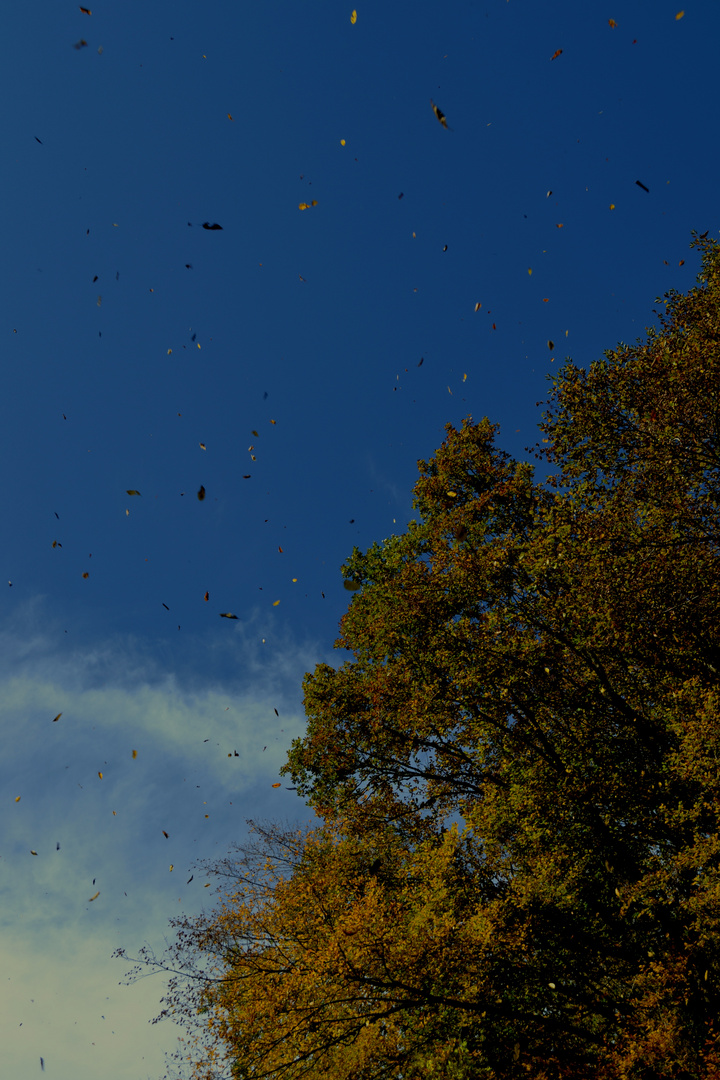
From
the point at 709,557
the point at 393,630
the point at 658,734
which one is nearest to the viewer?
the point at 709,557

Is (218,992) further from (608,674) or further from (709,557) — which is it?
(709,557)

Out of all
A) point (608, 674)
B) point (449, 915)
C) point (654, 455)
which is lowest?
point (449, 915)

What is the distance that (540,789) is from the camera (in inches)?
436

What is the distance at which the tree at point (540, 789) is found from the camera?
9.59 metres

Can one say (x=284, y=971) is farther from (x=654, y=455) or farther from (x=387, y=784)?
(x=654, y=455)

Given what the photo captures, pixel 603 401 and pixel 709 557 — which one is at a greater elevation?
pixel 603 401

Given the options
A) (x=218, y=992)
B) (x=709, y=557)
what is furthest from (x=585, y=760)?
(x=218, y=992)

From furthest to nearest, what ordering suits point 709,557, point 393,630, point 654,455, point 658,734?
point 393,630 < point 658,734 < point 654,455 < point 709,557

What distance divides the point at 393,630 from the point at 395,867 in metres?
5.68

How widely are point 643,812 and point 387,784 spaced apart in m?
Answer: 5.45

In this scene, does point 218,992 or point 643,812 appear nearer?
point 643,812

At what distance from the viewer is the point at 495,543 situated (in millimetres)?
12562

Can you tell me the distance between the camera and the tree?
377 inches

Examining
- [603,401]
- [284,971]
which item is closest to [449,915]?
[284,971]
